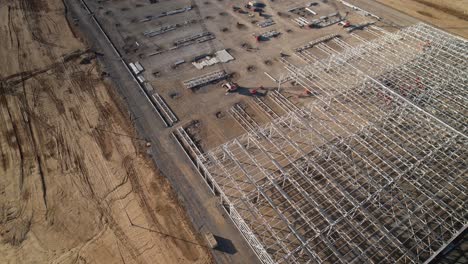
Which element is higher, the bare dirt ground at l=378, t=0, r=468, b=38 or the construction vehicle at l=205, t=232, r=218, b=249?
the bare dirt ground at l=378, t=0, r=468, b=38

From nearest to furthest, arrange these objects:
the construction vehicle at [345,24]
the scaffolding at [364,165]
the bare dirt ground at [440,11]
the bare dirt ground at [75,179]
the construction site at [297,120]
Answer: the scaffolding at [364,165], the construction site at [297,120], the bare dirt ground at [75,179], the bare dirt ground at [440,11], the construction vehicle at [345,24]

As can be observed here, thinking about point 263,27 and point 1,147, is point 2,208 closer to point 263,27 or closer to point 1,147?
point 1,147

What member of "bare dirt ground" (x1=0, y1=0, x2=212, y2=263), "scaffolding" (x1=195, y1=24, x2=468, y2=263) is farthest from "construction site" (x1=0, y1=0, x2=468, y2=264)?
"bare dirt ground" (x1=0, y1=0, x2=212, y2=263)

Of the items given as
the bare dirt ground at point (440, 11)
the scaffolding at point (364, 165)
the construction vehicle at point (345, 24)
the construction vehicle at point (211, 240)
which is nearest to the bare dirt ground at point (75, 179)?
the construction vehicle at point (211, 240)

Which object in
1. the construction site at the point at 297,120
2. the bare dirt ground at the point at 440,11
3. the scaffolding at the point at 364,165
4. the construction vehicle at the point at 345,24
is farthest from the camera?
the construction vehicle at the point at 345,24

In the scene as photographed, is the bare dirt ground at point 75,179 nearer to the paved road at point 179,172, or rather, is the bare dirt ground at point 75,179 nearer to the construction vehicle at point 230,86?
the paved road at point 179,172

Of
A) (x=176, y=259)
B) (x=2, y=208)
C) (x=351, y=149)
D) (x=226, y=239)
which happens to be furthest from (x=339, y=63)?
(x=2, y=208)

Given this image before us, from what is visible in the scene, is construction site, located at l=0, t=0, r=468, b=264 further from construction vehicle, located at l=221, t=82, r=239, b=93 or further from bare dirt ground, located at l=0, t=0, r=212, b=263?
bare dirt ground, located at l=0, t=0, r=212, b=263
